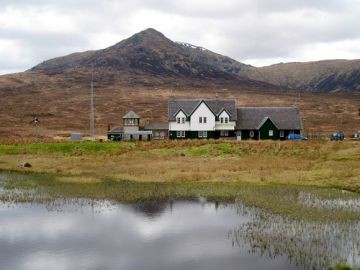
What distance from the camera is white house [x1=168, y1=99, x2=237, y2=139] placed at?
84750mm

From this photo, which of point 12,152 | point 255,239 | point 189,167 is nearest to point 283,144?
point 189,167

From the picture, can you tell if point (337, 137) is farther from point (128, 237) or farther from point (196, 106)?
point (128, 237)

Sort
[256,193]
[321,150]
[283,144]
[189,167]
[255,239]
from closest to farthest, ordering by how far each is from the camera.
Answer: [255,239] → [256,193] → [189,167] → [321,150] → [283,144]

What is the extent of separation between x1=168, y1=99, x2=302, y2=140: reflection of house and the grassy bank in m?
17.4

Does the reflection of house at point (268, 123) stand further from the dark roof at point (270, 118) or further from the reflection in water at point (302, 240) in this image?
the reflection in water at point (302, 240)

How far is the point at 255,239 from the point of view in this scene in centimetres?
2477

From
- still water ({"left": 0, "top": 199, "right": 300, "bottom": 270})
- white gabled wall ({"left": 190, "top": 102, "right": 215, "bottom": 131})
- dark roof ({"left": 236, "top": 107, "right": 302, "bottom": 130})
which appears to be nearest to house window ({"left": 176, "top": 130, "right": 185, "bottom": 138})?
white gabled wall ({"left": 190, "top": 102, "right": 215, "bottom": 131})

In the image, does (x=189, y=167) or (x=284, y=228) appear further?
(x=189, y=167)

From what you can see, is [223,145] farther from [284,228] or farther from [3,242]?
[3,242]

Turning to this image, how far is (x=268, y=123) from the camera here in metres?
82.7

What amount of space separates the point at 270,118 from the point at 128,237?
61005 millimetres

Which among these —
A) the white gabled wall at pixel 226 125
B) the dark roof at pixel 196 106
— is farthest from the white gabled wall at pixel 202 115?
the white gabled wall at pixel 226 125

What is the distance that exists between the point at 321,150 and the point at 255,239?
119 ft

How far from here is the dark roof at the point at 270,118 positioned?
83438mm
